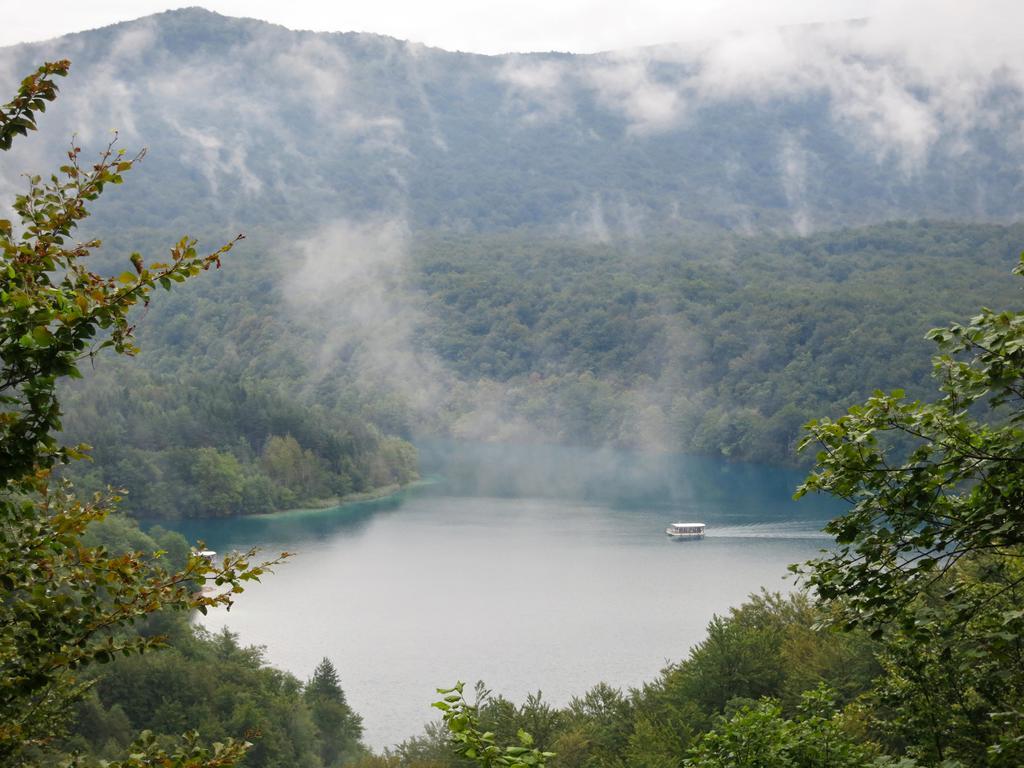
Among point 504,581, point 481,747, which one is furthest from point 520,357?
point 481,747

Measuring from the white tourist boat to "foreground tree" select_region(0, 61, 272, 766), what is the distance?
167 ft

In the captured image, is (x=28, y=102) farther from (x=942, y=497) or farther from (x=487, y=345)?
(x=487, y=345)

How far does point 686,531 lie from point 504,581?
13402 millimetres

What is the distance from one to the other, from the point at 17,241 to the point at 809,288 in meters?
132

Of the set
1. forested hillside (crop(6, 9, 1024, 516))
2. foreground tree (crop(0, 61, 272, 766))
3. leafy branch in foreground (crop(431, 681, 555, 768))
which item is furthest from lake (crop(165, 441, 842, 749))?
leafy branch in foreground (crop(431, 681, 555, 768))

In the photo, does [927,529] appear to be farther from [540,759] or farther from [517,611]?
[517,611]

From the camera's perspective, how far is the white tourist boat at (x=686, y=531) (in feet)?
180

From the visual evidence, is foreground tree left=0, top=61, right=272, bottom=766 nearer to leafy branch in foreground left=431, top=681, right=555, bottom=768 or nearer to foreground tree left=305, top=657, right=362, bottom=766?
leafy branch in foreground left=431, top=681, right=555, bottom=768

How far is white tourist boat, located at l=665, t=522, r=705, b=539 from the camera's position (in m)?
54.9

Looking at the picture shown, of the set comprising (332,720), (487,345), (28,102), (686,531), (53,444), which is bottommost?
(487,345)

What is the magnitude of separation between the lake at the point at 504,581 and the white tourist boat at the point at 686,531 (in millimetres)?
1057

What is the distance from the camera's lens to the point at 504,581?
150 ft

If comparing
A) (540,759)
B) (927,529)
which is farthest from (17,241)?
(927,529)

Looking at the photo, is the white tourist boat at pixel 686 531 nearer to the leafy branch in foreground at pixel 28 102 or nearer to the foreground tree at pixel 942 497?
the foreground tree at pixel 942 497
